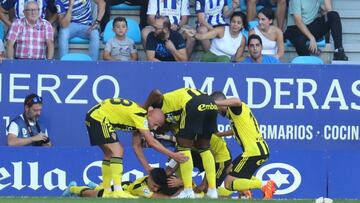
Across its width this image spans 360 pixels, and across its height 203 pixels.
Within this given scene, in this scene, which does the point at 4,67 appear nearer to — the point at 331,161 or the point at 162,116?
the point at 162,116

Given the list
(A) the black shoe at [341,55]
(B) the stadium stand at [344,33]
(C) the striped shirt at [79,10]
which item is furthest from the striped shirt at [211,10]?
(A) the black shoe at [341,55]

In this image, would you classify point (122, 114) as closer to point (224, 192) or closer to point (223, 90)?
point (224, 192)

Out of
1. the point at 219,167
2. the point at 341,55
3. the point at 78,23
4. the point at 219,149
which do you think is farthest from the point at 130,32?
the point at 219,167

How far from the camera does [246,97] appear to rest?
699 inches

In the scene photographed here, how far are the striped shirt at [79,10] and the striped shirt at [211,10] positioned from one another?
1.58m

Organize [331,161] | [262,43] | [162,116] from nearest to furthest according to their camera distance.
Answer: [162,116] < [331,161] < [262,43]

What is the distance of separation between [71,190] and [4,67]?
2.62m

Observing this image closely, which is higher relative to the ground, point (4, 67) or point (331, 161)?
point (4, 67)

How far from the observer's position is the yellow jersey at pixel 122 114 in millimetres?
15102

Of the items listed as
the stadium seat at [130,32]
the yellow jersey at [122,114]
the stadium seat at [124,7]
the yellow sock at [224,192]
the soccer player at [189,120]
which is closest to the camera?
the yellow jersey at [122,114]

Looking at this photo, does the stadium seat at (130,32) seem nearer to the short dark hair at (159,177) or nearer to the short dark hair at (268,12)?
the short dark hair at (268,12)

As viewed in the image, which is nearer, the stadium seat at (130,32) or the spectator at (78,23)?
the spectator at (78,23)

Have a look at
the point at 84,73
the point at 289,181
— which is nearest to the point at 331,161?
the point at 289,181

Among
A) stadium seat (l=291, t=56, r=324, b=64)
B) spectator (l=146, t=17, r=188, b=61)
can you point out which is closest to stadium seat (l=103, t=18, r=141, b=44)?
spectator (l=146, t=17, r=188, b=61)
